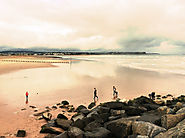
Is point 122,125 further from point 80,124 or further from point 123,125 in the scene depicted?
point 80,124

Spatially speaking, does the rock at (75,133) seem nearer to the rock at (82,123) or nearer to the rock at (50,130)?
the rock at (82,123)

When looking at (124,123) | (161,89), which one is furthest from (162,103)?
(161,89)

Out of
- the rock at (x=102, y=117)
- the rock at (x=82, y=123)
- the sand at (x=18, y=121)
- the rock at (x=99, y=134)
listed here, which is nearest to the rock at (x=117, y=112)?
the rock at (x=102, y=117)

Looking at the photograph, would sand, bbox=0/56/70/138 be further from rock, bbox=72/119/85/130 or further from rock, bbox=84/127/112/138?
rock, bbox=84/127/112/138

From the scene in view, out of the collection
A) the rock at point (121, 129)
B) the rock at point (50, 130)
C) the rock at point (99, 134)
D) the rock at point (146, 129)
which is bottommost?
the rock at point (50, 130)

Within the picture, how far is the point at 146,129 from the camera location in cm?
673

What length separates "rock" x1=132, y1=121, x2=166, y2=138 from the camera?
6.50m

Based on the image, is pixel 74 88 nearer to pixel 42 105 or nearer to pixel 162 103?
pixel 42 105

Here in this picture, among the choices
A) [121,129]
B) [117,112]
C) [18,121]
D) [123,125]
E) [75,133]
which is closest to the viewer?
[121,129]

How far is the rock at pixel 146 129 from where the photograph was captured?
21.3ft

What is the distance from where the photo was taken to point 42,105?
48.2ft

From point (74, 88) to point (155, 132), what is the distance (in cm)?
1477

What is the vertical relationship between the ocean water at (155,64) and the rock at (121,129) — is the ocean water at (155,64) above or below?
above

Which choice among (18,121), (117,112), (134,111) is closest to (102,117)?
(117,112)
